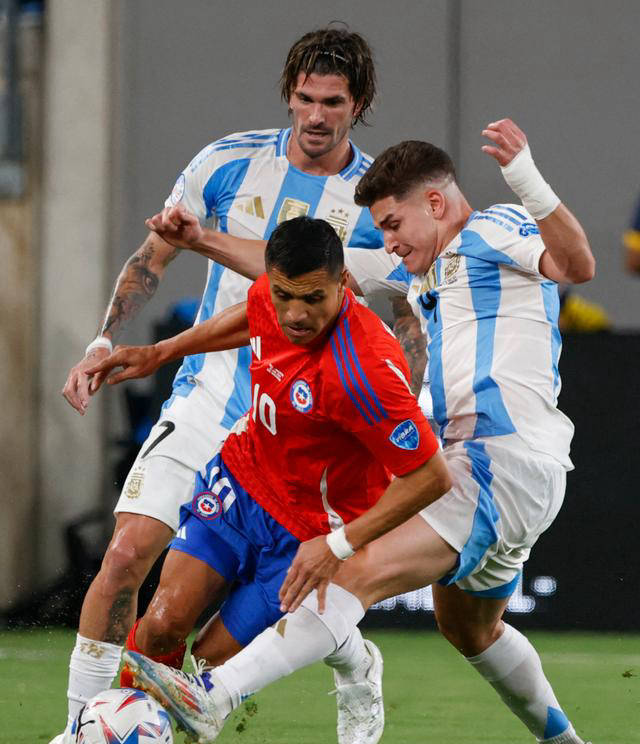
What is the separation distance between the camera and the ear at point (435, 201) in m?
4.20

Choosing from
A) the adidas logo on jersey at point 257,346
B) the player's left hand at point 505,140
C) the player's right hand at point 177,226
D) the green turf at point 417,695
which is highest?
the player's left hand at point 505,140

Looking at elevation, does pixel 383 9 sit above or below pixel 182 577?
above

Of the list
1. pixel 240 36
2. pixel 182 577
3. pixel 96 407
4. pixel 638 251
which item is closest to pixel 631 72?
pixel 240 36

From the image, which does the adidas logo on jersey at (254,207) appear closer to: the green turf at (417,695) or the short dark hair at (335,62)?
the short dark hair at (335,62)

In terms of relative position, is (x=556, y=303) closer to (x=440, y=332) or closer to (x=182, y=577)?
(x=440, y=332)

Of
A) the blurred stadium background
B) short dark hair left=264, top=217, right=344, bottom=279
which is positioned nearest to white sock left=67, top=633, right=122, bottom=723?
short dark hair left=264, top=217, right=344, bottom=279

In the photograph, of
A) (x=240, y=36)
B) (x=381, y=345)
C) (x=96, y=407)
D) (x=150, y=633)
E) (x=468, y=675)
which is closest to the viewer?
(x=381, y=345)

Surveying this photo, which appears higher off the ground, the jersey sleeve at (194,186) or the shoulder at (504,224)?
the shoulder at (504,224)

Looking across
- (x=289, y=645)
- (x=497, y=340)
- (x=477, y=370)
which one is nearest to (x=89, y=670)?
(x=289, y=645)

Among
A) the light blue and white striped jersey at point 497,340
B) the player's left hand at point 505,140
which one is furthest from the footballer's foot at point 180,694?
the player's left hand at point 505,140

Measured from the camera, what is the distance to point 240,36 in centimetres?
997

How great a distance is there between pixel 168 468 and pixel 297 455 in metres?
0.79

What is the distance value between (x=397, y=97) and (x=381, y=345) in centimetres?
661

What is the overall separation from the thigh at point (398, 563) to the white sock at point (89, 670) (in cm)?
102
